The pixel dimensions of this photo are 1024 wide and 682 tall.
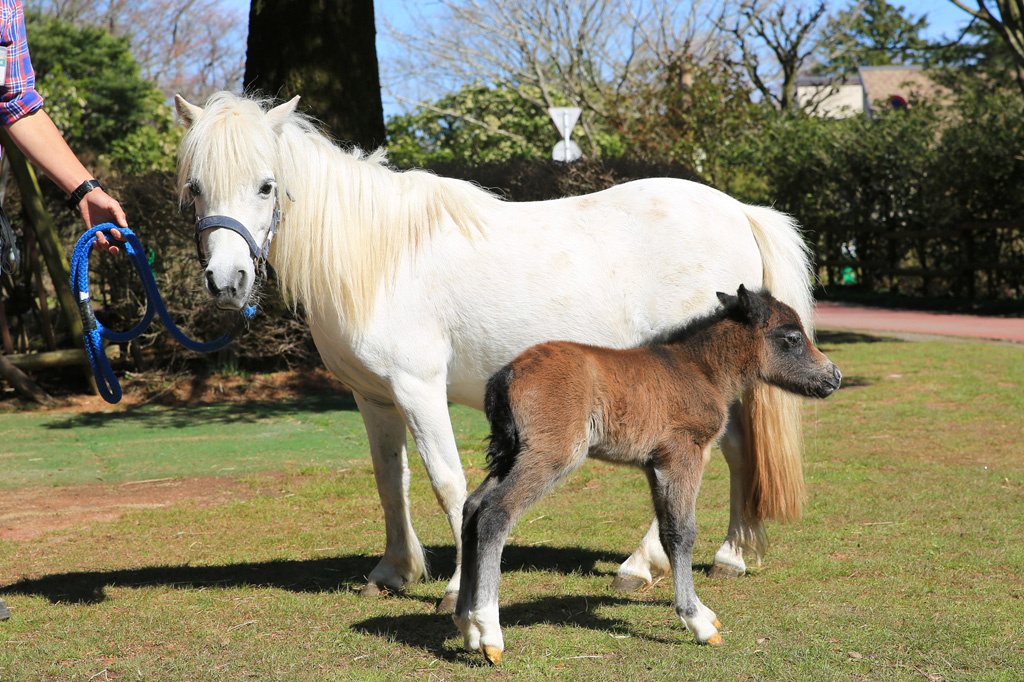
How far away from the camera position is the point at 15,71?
3.90 meters

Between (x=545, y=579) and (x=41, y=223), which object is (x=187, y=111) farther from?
(x=41, y=223)

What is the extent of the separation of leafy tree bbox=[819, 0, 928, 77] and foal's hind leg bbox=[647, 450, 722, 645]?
70.1 ft

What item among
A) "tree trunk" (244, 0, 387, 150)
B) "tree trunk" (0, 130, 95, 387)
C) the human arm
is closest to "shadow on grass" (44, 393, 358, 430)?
"tree trunk" (0, 130, 95, 387)

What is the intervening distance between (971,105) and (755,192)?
5213 millimetres

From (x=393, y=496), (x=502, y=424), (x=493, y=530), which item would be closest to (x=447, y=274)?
(x=502, y=424)

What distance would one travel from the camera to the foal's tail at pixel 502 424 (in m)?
3.62

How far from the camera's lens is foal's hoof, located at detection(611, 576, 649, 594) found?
4574 mm

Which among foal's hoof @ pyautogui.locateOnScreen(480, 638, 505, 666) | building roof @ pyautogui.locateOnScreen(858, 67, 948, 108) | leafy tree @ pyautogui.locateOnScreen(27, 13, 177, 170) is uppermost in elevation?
building roof @ pyautogui.locateOnScreen(858, 67, 948, 108)

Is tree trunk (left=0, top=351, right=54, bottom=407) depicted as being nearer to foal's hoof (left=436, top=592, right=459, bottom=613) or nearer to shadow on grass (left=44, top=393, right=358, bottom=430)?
shadow on grass (left=44, top=393, right=358, bottom=430)

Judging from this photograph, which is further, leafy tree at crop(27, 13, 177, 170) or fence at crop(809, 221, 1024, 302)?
leafy tree at crop(27, 13, 177, 170)

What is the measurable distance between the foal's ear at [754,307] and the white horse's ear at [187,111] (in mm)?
2657

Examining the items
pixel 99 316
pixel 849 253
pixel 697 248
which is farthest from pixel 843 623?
pixel 849 253

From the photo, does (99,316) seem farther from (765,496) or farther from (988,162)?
(988,162)

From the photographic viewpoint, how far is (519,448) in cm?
362
